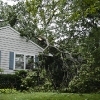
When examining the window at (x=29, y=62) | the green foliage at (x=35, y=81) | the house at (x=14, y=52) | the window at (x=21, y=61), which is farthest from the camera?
the window at (x=29, y=62)

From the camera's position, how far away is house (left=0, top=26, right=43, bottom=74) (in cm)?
2138

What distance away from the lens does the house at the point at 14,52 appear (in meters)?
21.4

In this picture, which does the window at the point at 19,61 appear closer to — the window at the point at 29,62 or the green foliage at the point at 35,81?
the window at the point at 29,62

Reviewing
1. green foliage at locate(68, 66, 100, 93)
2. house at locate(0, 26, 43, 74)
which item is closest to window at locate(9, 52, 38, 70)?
house at locate(0, 26, 43, 74)

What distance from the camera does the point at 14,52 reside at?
22.0 metres

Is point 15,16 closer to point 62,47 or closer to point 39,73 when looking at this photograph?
point 62,47

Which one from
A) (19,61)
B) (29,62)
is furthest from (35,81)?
(19,61)

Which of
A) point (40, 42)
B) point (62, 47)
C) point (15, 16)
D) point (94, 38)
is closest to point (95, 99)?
point (94, 38)

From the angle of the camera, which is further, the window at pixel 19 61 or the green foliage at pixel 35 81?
the window at pixel 19 61

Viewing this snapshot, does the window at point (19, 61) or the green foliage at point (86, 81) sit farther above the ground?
the window at point (19, 61)

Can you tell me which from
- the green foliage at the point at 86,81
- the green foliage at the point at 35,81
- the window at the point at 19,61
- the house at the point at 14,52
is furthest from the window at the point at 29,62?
the green foliage at the point at 86,81

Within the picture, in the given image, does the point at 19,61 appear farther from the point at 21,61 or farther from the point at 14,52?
the point at 14,52

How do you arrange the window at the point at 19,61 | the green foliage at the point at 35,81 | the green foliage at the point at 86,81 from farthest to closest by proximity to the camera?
1. the window at the point at 19,61
2. the green foliage at the point at 35,81
3. the green foliage at the point at 86,81

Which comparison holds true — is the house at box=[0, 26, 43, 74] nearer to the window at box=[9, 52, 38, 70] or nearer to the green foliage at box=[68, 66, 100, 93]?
the window at box=[9, 52, 38, 70]
